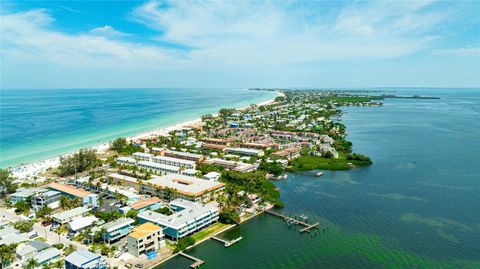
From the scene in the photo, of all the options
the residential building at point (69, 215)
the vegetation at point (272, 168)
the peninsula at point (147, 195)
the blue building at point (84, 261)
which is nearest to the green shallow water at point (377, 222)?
the vegetation at point (272, 168)

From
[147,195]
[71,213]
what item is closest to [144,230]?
[71,213]

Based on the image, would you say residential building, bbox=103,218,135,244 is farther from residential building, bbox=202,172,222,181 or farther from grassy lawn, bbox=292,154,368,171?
grassy lawn, bbox=292,154,368,171

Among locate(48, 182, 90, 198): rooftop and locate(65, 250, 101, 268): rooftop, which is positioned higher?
locate(65, 250, 101, 268): rooftop

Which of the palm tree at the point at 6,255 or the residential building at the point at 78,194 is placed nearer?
the palm tree at the point at 6,255

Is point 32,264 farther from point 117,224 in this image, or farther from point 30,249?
point 117,224

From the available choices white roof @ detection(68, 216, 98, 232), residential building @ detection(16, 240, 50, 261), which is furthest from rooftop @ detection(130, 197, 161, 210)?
residential building @ detection(16, 240, 50, 261)

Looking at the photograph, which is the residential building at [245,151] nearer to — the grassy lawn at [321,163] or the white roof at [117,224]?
the grassy lawn at [321,163]

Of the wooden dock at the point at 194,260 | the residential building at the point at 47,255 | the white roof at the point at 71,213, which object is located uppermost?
the white roof at the point at 71,213
